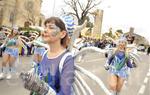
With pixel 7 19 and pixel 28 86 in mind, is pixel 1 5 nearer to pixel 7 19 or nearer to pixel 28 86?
pixel 7 19

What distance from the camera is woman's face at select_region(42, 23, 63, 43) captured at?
12.4ft

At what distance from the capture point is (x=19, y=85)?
13070mm

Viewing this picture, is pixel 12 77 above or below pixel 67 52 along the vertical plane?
below

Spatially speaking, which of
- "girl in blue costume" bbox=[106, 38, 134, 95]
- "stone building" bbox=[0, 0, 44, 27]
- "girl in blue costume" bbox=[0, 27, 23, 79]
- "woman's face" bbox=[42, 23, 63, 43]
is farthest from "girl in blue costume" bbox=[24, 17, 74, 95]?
"stone building" bbox=[0, 0, 44, 27]

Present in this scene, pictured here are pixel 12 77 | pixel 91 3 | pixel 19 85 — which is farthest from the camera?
pixel 91 3

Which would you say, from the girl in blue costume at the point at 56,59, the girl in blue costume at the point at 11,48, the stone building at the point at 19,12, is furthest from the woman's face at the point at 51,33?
the stone building at the point at 19,12

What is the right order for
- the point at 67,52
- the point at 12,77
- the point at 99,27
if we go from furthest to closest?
the point at 99,27 < the point at 12,77 < the point at 67,52

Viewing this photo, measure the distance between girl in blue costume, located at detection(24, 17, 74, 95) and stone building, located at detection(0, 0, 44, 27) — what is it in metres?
66.5

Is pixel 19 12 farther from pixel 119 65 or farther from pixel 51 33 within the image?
pixel 51 33

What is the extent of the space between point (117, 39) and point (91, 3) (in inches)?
2590

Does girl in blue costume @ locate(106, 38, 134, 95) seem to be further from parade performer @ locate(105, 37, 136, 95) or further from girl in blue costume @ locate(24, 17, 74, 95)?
girl in blue costume @ locate(24, 17, 74, 95)

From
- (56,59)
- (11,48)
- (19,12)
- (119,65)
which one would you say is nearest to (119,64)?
(119,65)

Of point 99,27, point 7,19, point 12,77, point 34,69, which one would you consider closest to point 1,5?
point 7,19

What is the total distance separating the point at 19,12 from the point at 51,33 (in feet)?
255
